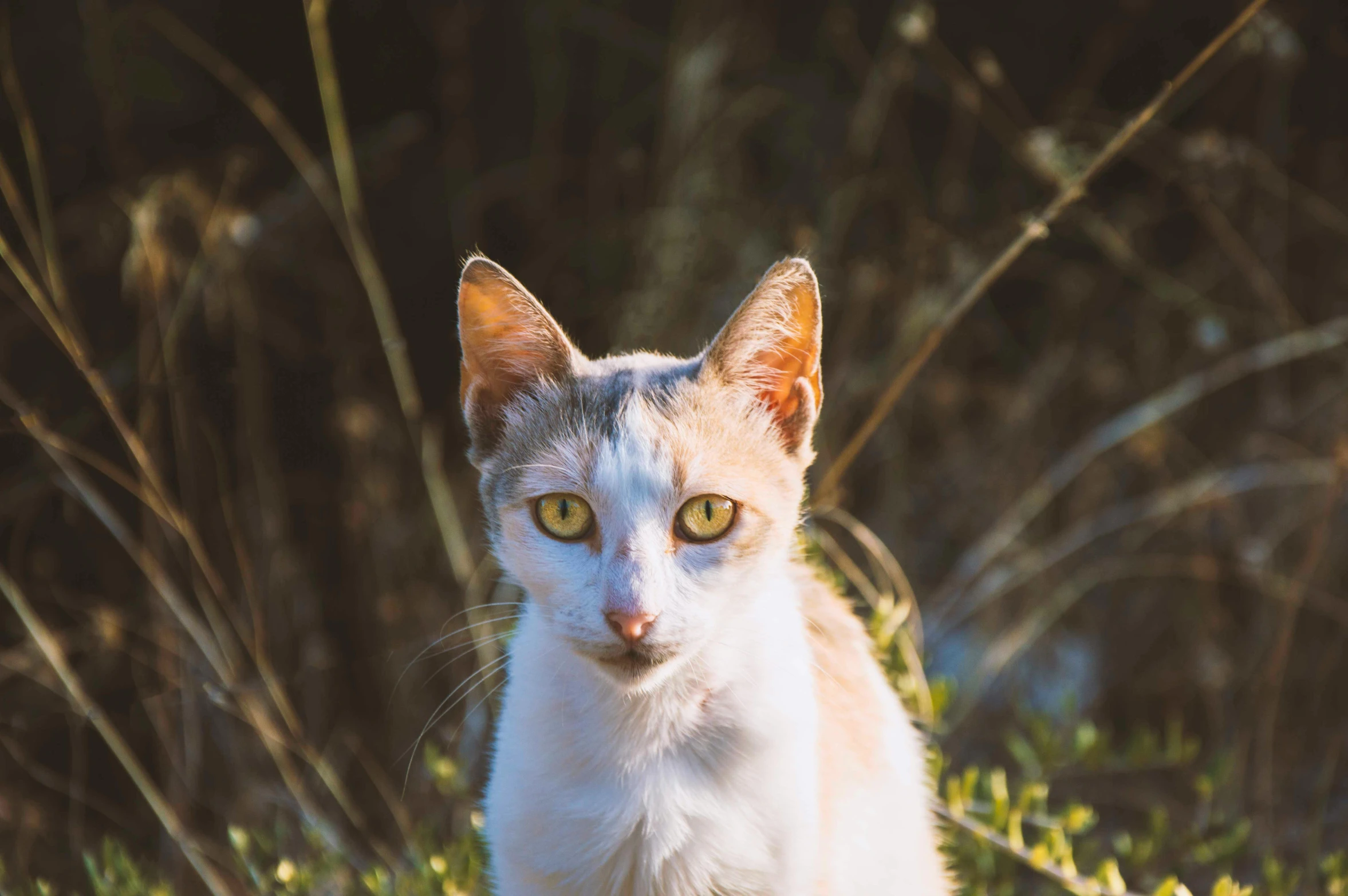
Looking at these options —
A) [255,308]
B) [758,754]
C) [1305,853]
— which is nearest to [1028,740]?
[1305,853]

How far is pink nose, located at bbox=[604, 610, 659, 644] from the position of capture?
131cm

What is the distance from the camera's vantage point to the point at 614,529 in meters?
1.39

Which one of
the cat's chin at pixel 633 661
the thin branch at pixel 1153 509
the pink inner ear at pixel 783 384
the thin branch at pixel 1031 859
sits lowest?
the thin branch at pixel 1031 859

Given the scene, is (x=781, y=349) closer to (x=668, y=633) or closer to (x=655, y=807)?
(x=668, y=633)

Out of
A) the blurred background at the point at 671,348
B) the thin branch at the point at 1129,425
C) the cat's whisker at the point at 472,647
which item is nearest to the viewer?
the cat's whisker at the point at 472,647

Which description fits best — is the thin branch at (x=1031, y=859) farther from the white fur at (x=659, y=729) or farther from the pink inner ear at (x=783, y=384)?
the pink inner ear at (x=783, y=384)

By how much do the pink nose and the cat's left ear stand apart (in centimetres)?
38

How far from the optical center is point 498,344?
1.54m

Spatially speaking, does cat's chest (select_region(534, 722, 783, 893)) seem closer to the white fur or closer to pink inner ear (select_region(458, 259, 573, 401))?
the white fur

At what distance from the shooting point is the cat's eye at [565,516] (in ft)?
4.70

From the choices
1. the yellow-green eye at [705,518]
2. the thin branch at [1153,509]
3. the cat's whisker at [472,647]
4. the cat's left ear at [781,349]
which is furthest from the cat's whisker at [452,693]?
the thin branch at [1153,509]

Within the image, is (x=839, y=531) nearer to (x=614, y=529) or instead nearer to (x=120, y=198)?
(x=614, y=529)

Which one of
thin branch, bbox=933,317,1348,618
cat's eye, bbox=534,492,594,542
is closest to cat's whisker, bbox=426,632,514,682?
cat's eye, bbox=534,492,594,542

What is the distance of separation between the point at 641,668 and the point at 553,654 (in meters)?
0.17
